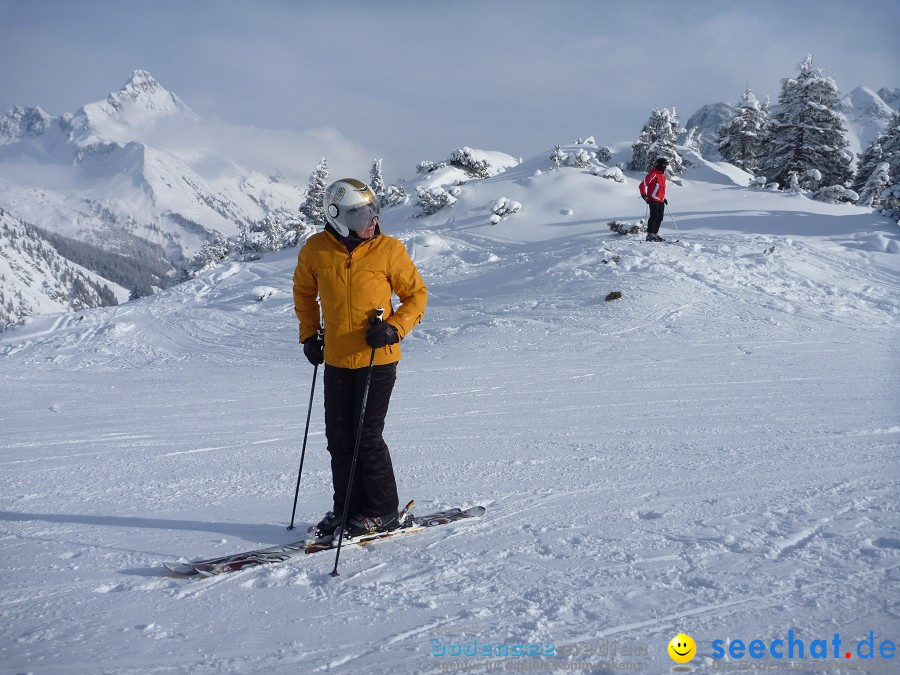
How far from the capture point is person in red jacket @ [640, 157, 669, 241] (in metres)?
14.0

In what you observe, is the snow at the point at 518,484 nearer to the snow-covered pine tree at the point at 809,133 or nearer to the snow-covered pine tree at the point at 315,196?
the snow-covered pine tree at the point at 809,133

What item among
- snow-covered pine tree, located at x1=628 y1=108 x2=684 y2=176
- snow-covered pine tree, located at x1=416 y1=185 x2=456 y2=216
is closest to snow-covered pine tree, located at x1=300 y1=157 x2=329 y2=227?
snow-covered pine tree, located at x1=416 y1=185 x2=456 y2=216

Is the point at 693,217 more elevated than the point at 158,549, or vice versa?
the point at 693,217

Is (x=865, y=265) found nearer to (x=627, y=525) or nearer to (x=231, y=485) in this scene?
(x=627, y=525)

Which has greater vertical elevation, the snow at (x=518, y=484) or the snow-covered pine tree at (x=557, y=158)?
the snow-covered pine tree at (x=557, y=158)

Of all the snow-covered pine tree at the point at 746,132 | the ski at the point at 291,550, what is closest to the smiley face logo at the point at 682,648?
the ski at the point at 291,550

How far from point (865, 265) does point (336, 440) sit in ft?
46.3

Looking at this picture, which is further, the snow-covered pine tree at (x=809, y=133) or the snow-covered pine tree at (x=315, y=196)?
the snow-covered pine tree at (x=315, y=196)

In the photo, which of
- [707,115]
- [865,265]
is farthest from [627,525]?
[707,115]

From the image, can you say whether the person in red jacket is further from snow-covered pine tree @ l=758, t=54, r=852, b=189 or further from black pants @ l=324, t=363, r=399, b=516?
snow-covered pine tree @ l=758, t=54, r=852, b=189

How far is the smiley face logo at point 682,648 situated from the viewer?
2482mm

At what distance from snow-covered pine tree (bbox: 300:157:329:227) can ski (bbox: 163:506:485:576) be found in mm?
33643

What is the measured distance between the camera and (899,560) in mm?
3066

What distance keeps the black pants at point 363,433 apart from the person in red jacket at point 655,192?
1218 centimetres
